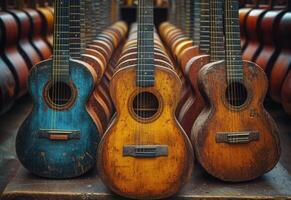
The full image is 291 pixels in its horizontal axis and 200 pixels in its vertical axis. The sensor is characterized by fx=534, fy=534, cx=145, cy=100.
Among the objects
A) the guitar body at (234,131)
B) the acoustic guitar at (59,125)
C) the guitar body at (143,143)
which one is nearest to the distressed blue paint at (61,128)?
the acoustic guitar at (59,125)

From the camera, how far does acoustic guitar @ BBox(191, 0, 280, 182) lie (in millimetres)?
2797

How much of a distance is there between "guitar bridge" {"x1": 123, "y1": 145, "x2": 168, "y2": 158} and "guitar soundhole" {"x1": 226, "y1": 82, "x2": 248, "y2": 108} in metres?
0.48

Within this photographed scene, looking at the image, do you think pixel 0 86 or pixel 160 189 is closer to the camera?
pixel 160 189

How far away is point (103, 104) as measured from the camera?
10.7 ft

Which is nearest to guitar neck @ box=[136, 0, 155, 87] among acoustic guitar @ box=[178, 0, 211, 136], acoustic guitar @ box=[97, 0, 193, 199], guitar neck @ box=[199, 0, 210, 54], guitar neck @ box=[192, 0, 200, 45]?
acoustic guitar @ box=[97, 0, 193, 199]

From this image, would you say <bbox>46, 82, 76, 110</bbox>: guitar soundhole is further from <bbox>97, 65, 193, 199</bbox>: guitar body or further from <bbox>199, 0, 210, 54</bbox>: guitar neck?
<bbox>199, 0, 210, 54</bbox>: guitar neck

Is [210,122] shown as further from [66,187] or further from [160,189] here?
[66,187]

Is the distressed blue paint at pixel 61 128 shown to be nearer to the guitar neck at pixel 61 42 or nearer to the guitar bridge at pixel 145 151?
the guitar neck at pixel 61 42

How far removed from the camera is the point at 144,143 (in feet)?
8.73

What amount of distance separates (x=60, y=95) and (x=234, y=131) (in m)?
0.96

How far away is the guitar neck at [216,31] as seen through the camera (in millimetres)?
3221

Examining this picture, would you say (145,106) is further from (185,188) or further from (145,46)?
(185,188)

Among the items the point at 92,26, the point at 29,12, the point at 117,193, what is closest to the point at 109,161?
the point at 117,193

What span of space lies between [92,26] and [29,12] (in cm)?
87
